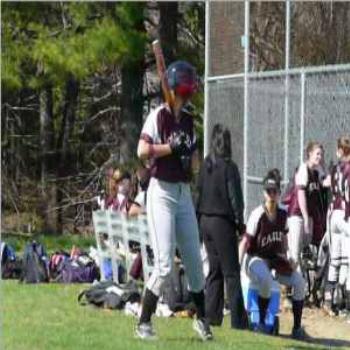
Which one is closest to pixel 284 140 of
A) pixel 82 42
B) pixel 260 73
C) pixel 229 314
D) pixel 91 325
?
pixel 260 73

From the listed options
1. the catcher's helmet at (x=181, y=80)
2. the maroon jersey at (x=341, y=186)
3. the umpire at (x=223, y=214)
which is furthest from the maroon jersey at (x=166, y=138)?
the maroon jersey at (x=341, y=186)

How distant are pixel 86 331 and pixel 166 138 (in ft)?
6.35

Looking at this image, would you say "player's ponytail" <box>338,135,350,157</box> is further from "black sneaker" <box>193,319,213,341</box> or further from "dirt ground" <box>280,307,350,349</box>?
"black sneaker" <box>193,319,213,341</box>

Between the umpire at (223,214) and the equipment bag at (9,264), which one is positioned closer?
the umpire at (223,214)

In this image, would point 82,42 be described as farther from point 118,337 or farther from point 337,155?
point 118,337

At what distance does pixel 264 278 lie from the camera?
1272cm

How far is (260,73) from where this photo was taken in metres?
18.3

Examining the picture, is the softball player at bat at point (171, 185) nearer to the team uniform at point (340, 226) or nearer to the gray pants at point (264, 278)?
the gray pants at point (264, 278)

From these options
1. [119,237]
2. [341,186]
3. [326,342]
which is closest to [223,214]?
[326,342]

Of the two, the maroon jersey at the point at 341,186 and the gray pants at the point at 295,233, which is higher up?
the maroon jersey at the point at 341,186

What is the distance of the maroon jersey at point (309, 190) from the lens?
15.5 meters

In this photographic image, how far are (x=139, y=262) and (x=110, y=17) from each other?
12.0 meters

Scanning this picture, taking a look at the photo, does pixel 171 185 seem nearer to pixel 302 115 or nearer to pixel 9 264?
pixel 302 115

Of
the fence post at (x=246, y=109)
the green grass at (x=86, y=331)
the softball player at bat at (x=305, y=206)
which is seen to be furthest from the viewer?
the fence post at (x=246, y=109)
